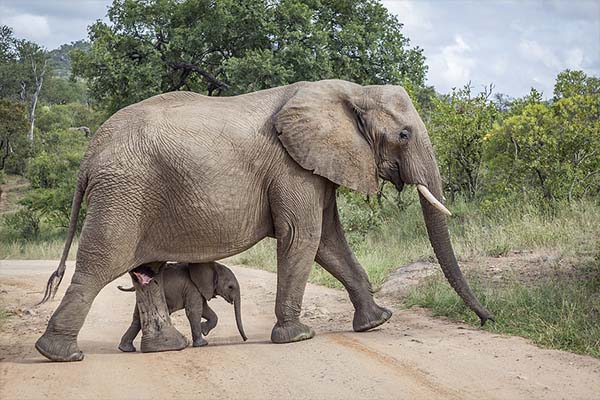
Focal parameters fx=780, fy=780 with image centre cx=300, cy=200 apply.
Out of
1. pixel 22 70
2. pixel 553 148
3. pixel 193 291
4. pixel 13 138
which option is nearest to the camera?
pixel 193 291

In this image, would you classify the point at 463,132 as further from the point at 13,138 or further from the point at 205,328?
the point at 13,138

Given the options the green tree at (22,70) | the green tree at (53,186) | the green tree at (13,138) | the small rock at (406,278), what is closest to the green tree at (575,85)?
the small rock at (406,278)

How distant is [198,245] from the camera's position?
7262 mm

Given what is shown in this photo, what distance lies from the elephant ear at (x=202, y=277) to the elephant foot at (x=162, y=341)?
55cm

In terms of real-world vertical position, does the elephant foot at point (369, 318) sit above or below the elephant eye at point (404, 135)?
below

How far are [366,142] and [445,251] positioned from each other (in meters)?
1.35

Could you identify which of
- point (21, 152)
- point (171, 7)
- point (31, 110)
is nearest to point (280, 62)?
point (171, 7)

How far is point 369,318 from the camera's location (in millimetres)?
7977

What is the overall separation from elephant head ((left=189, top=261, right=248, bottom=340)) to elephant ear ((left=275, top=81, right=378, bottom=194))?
145 centimetres

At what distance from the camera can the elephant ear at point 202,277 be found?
25.2 ft

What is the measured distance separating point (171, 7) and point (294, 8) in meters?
3.71

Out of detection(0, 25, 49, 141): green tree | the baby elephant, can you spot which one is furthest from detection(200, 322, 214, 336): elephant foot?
detection(0, 25, 49, 141): green tree

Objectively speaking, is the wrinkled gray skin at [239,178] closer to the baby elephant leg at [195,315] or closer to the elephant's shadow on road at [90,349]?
the elephant's shadow on road at [90,349]

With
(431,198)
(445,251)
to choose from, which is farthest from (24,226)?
(431,198)
